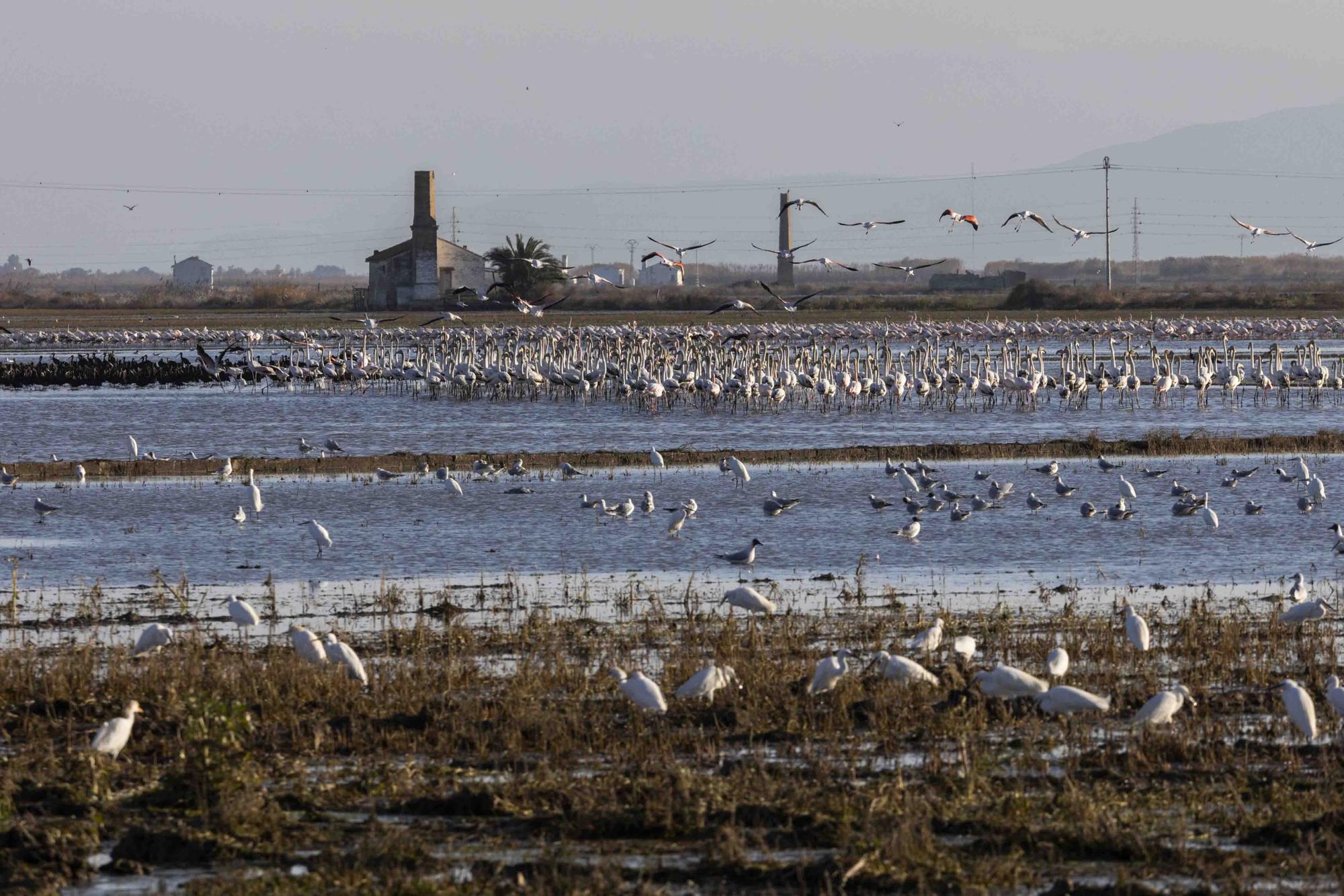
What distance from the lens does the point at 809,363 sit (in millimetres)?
42688

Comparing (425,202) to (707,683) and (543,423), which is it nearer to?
(543,423)

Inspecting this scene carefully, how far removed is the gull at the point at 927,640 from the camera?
10.2 m

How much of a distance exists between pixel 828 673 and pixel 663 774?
5.29 ft

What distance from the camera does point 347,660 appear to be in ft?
31.7

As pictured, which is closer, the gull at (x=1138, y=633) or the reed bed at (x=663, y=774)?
the reed bed at (x=663, y=774)

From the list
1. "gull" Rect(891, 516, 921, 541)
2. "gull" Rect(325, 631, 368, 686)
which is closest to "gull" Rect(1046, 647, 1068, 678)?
"gull" Rect(325, 631, 368, 686)

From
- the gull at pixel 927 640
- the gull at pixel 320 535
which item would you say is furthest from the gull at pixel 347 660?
the gull at pixel 320 535

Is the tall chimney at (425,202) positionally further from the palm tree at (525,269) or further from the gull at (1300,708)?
the gull at (1300,708)

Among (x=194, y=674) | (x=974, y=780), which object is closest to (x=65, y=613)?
(x=194, y=674)

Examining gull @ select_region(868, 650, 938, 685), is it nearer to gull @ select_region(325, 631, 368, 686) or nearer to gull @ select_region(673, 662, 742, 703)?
gull @ select_region(673, 662, 742, 703)

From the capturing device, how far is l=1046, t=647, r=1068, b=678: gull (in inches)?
381

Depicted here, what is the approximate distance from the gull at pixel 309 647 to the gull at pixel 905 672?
3.12 meters

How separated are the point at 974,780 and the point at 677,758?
4.79 ft

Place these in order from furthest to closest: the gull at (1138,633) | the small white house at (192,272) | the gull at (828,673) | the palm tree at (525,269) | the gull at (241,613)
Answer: the small white house at (192,272), the palm tree at (525,269), the gull at (241,613), the gull at (1138,633), the gull at (828,673)
